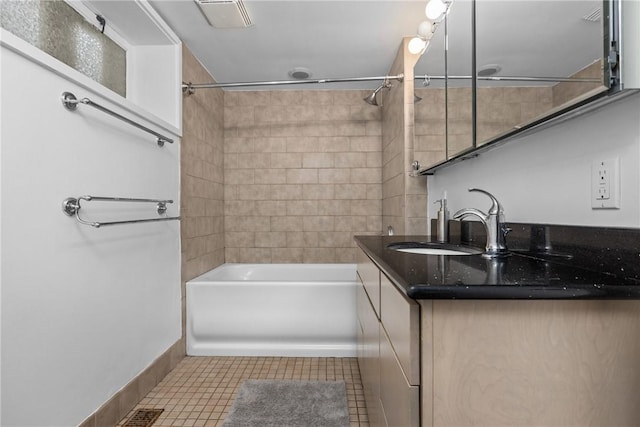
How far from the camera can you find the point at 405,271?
33.2 inches

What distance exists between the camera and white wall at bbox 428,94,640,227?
2.77ft

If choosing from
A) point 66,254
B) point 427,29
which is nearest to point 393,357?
point 66,254

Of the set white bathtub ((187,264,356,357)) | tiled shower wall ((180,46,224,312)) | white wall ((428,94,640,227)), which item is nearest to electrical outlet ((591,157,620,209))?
white wall ((428,94,640,227))

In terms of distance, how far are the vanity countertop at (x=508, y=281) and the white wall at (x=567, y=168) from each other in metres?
0.17

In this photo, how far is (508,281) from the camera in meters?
0.73

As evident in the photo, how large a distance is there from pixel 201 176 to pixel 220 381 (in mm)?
1576

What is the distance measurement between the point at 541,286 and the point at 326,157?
281cm

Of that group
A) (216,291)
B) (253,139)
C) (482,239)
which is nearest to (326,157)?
(253,139)

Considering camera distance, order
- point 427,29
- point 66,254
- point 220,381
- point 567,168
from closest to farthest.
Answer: point 567,168
point 66,254
point 427,29
point 220,381

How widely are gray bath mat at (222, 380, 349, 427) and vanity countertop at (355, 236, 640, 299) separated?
111cm

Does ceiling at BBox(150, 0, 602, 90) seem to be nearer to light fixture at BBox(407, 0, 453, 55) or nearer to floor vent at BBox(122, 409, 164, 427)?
light fixture at BBox(407, 0, 453, 55)

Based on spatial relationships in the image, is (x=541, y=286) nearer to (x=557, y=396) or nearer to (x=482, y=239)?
(x=557, y=396)

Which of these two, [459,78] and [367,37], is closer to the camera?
[459,78]

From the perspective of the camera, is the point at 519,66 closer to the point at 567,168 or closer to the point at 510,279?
the point at 567,168
